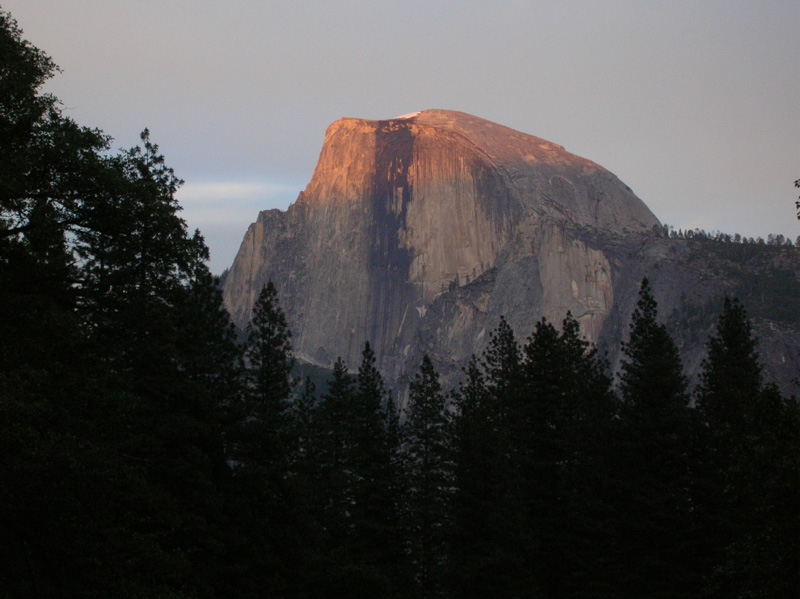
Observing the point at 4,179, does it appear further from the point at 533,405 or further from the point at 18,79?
the point at 533,405

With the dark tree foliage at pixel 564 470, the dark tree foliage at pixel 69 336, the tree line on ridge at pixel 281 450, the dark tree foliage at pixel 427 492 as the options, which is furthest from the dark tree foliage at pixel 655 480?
the dark tree foliage at pixel 69 336

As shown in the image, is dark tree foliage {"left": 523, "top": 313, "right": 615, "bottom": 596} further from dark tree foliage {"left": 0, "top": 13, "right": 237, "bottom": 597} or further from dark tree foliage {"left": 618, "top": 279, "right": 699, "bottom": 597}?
dark tree foliage {"left": 0, "top": 13, "right": 237, "bottom": 597}

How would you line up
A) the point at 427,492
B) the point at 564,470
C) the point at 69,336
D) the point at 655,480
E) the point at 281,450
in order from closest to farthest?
1. the point at 69,336
2. the point at 281,450
3. the point at 655,480
4. the point at 564,470
5. the point at 427,492

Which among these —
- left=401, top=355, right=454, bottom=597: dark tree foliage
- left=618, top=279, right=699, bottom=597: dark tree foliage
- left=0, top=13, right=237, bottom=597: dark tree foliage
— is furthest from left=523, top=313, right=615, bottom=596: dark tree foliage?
left=0, top=13, right=237, bottom=597: dark tree foliage

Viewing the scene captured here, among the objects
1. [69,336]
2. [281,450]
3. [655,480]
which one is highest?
[69,336]

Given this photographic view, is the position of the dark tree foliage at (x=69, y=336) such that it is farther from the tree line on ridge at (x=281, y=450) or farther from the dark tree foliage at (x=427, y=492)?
the dark tree foliage at (x=427, y=492)

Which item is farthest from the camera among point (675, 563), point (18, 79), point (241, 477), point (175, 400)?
point (675, 563)

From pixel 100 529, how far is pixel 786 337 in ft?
460

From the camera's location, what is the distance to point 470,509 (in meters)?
37.7

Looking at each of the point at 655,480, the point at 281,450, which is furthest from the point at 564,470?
the point at 281,450

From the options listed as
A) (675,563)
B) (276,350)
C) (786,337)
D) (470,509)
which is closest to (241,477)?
(276,350)

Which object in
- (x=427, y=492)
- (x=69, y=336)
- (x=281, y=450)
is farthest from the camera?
(x=427, y=492)

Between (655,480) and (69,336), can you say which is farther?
(655,480)

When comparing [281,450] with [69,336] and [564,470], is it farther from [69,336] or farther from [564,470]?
[69,336]
